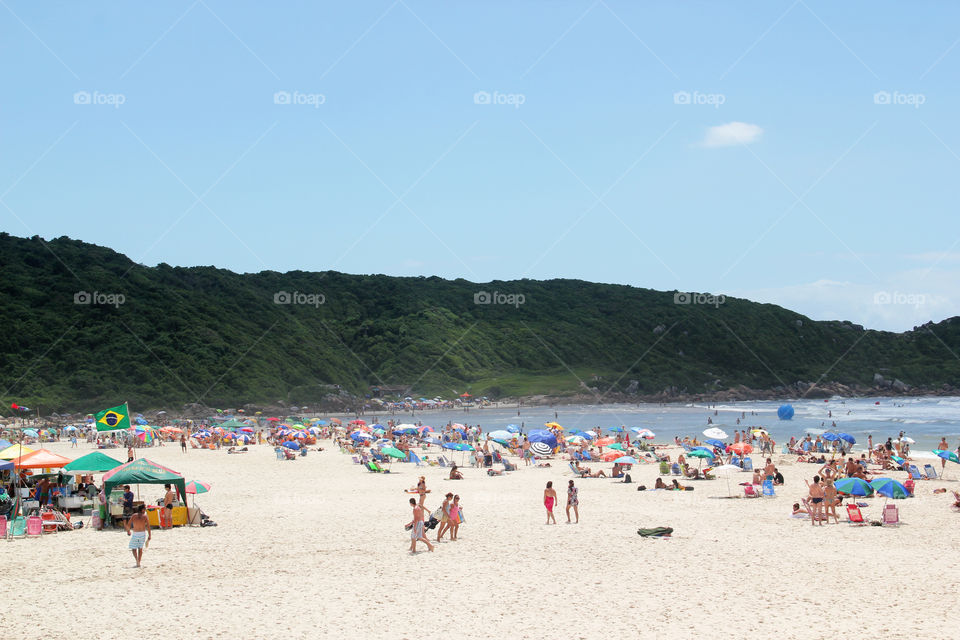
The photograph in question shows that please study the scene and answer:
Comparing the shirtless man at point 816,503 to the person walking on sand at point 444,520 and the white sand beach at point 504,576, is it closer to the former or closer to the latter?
the white sand beach at point 504,576

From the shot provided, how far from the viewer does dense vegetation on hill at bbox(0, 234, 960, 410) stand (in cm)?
7119

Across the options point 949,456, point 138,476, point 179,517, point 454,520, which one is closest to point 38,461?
point 138,476

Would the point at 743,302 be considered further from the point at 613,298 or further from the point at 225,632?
the point at 225,632

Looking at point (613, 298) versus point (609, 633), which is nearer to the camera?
point (609, 633)

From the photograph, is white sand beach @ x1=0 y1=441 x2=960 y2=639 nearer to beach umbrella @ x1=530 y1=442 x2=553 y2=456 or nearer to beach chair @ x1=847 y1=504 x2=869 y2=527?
beach chair @ x1=847 y1=504 x2=869 y2=527

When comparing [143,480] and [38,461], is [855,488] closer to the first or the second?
[143,480]

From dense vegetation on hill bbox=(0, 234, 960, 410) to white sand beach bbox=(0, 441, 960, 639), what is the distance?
5519 cm

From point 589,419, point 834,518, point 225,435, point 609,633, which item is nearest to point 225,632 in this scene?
point 609,633

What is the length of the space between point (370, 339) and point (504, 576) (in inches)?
3897

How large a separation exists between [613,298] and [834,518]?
13415 centimetres

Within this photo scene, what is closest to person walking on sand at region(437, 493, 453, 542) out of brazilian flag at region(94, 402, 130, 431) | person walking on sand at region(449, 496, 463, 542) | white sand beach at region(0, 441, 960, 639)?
person walking on sand at region(449, 496, 463, 542)

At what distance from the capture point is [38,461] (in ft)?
56.6

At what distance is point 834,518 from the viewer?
16703 mm

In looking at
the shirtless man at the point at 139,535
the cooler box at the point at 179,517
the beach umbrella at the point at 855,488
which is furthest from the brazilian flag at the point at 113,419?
the beach umbrella at the point at 855,488
